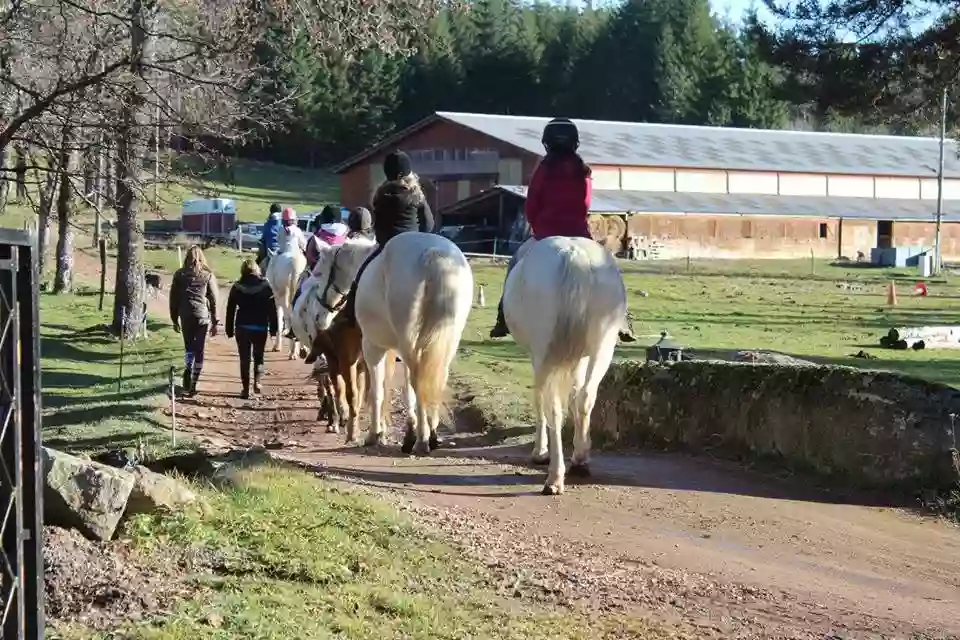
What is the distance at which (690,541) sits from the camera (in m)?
9.51

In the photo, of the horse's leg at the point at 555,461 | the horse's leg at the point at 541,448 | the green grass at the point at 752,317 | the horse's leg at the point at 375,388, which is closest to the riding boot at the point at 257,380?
the green grass at the point at 752,317

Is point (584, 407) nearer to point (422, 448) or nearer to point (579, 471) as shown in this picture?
point (579, 471)

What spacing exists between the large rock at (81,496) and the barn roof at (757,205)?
6088 centimetres

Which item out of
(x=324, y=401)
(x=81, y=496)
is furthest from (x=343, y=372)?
(x=81, y=496)

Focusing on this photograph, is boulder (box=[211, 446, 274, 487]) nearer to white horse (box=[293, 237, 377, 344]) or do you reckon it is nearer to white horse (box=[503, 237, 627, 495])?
white horse (box=[503, 237, 627, 495])

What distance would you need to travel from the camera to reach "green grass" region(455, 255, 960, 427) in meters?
22.1

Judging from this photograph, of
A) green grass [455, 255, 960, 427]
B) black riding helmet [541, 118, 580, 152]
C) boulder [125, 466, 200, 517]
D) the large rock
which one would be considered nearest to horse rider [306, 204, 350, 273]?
green grass [455, 255, 960, 427]

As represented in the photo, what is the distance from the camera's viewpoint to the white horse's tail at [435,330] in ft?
40.5

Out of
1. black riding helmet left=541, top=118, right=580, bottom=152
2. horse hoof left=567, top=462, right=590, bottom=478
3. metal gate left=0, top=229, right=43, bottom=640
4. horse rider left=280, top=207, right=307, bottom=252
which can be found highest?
black riding helmet left=541, top=118, right=580, bottom=152

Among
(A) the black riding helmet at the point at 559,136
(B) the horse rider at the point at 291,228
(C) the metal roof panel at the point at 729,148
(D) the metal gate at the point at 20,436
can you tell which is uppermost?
(C) the metal roof panel at the point at 729,148

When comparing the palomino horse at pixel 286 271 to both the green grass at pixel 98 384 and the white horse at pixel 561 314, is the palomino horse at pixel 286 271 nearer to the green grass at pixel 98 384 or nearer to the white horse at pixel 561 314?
the green grass at pixel 98 384

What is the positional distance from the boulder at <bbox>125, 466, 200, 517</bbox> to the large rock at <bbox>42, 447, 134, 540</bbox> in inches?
9.6

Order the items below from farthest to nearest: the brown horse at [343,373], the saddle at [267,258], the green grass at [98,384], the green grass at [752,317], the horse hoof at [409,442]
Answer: the saddle at [267,258] < the green grass at [752,317] < the brown horse at [343,373] < the green grass at [98,384] < the horse hoof at [409,442]

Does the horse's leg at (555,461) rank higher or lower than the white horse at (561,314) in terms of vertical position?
lower
